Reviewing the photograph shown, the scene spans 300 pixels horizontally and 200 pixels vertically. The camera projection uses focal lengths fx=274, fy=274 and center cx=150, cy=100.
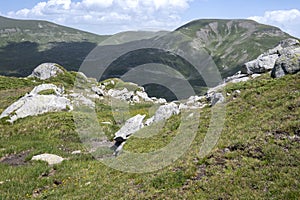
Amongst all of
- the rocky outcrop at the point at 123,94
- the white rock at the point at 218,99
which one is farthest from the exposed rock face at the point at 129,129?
the rocky outcrop at the point at 123,94

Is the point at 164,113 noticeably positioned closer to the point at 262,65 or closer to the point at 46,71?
the point at 262,65

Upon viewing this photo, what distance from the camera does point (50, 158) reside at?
23266mm

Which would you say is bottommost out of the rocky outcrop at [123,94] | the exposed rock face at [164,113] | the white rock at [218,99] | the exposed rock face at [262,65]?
the rocky outcrop at [123,94]

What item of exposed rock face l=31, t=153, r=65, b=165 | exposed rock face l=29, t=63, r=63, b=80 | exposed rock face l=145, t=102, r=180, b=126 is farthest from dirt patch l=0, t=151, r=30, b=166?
exposed rock face l=29, t=63, r=63, b=80

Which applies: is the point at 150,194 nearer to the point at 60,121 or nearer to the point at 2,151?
the point at 2,151

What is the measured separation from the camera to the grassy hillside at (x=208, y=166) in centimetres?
1254

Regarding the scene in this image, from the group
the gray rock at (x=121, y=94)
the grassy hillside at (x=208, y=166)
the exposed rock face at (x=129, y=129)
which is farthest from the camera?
the gray rock at (x=121, y=94)

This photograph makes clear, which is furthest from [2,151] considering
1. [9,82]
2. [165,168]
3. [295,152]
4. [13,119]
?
[9,82]

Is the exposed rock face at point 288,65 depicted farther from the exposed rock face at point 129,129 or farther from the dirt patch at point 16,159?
the dirt patch at point 16,159

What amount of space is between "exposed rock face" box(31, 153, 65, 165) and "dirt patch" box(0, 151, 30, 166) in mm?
1143

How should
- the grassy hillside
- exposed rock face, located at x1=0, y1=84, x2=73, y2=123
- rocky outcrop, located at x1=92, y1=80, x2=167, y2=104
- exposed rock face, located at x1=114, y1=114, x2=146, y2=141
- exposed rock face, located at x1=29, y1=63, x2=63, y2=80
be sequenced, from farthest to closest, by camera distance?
exposed rock face, located at x1=29, y1=63, x2=63, y2=80, rocky outcrop, located at x1=92, y1=80, x2=167, y2=104, exposed rock face, located at x1=0, y1=84, x2=73, y2=123, exposed rock face, located at x1=114, y1=114, x2=146, y2=141, the grassy hillside

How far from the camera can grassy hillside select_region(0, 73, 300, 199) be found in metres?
12.5

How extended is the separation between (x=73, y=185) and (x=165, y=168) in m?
5.91

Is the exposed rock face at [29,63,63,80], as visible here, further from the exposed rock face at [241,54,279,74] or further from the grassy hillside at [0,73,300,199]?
the exposed rock face at [241,54,279,74]
